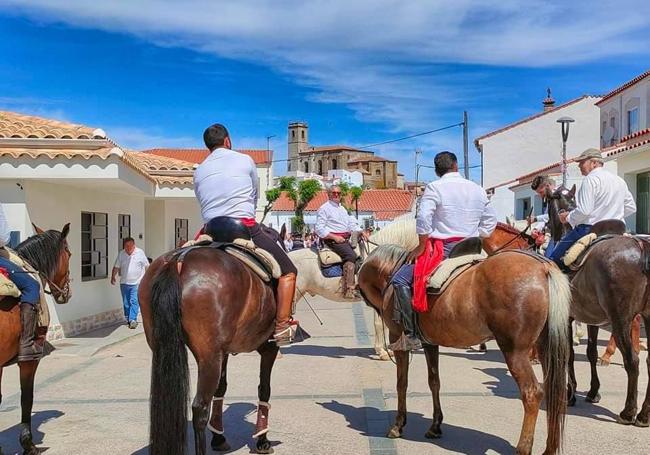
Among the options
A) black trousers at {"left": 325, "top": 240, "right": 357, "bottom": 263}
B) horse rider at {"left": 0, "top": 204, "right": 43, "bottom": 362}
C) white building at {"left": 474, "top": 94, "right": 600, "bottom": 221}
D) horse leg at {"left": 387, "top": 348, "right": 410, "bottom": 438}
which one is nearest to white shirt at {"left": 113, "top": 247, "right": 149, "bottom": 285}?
black trousers at {"left": 325, "top": 240, "right": 357, "bottom": 263}

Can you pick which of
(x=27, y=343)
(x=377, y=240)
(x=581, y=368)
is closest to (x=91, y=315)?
(x=377, y=240)

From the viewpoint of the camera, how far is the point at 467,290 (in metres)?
5.04

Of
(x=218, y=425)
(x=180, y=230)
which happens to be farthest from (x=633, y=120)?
(x=218, y=425)

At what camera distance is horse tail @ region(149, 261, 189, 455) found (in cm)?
433

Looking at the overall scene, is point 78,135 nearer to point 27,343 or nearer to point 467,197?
point 27,343

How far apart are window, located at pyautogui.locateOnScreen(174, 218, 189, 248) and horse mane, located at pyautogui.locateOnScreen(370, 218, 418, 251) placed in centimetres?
1188

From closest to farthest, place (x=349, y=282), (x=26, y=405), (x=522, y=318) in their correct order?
(x=522, y=318), (x=26, y=405), (x=349, y=282)

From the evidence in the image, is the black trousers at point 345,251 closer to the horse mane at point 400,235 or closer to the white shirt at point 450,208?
the horse mane at point 400,235

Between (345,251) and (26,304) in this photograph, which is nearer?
(26,304)

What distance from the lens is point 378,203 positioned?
7006cm

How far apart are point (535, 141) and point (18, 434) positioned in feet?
124

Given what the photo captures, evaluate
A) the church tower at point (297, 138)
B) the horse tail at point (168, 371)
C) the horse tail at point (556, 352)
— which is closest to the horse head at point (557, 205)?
the horse tail at point (556, 352)

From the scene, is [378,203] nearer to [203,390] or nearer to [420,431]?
[420,431]

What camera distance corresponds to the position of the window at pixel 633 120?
29.6 meters
